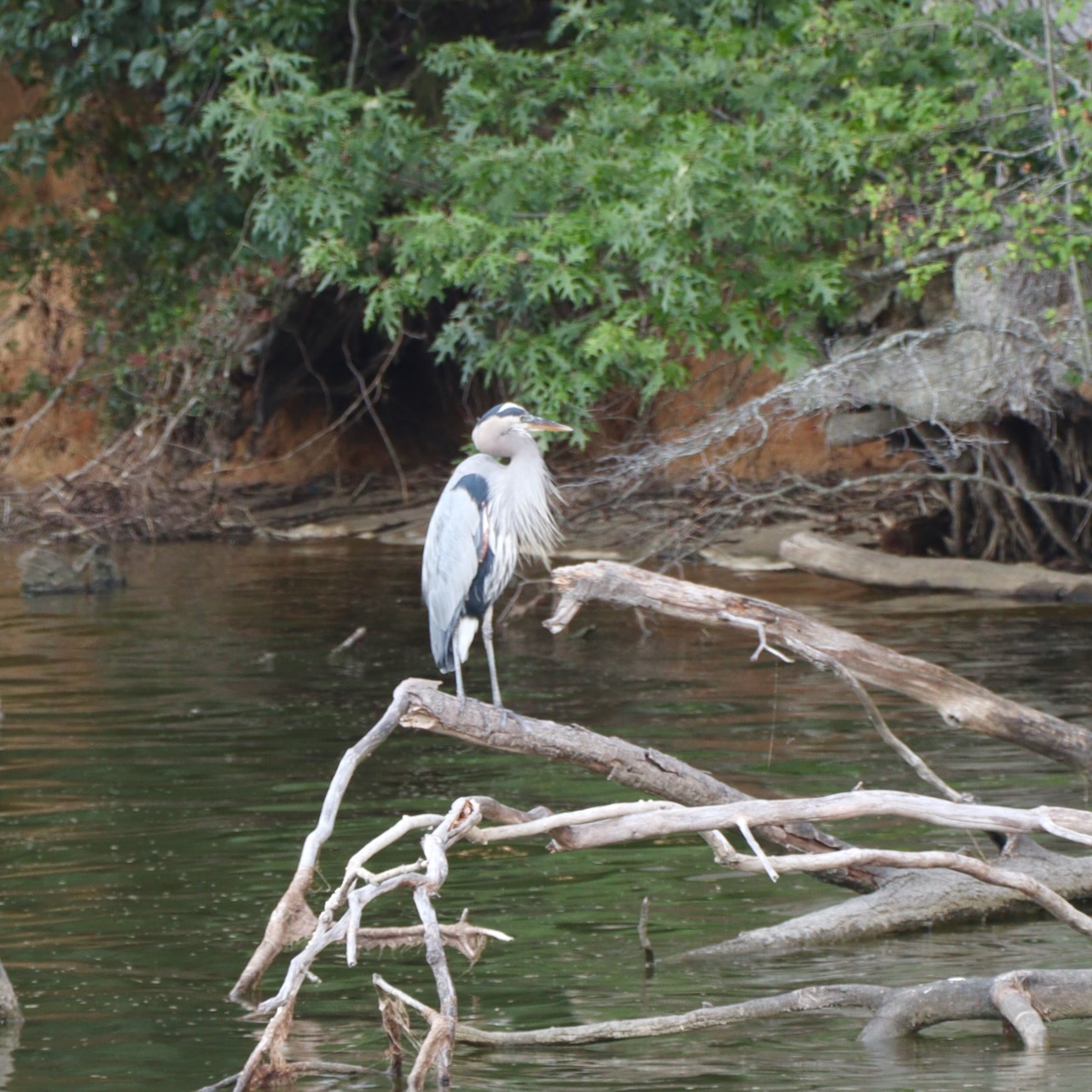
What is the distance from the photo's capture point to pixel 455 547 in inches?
233

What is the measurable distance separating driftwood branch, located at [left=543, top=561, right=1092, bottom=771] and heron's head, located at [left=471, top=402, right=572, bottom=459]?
95cm

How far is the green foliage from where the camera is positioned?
10.0m

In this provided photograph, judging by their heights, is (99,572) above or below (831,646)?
below

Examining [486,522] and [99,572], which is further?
[99,572]

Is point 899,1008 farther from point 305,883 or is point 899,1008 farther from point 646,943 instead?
point 305,883

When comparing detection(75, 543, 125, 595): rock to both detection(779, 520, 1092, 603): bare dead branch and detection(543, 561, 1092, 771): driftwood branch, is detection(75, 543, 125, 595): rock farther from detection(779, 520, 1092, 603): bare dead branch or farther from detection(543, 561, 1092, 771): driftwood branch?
detection(543, 561, 1092, 771): driftwood branch

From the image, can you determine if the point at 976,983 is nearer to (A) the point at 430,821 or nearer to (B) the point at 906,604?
(A) the point at 430,821

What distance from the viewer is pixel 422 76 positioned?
49.1 ft

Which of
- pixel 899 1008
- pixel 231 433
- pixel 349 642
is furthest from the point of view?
pixel 231 433

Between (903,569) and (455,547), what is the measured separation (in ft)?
23.6

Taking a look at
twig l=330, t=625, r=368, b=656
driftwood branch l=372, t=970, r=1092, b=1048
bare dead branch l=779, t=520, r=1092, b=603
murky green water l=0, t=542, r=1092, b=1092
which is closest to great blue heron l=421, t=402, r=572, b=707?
murky green water l=0, t=542, r=1092, b=1092

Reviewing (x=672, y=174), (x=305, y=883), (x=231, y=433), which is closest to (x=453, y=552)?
(x=305, y=883)

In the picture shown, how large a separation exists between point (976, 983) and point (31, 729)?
18.9 feet

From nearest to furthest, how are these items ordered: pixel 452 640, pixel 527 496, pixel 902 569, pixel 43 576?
pixel 527 496 → pixel 452 640 → pixel 902 569 → pixel 43 576
